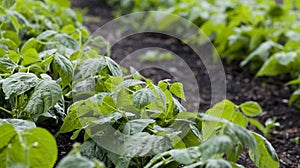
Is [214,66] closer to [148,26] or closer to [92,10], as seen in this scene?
[148,26]

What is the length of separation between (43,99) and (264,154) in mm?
639

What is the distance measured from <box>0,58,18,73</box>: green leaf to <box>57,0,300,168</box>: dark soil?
0.99ft

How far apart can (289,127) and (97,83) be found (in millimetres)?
1230

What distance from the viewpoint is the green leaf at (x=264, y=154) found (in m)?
1.41

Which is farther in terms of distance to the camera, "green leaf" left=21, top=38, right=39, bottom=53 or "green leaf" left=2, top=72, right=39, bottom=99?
"green leaf" left=21, top=38, right=39, bottom=53

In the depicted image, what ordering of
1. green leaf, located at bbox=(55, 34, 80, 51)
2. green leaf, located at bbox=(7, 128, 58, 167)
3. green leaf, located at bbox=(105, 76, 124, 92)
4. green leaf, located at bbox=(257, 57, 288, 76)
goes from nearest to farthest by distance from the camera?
green leaf, located at bbox=(7, 128, 58, 167) → green leaf, located at bbox=(105, 76, 124, 92) → green leaf, located at bbox=(55, 34, 80, 51) → green leaf, located at bbox=(257, 57, 288, 76)

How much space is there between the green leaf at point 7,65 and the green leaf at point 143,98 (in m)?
0.48

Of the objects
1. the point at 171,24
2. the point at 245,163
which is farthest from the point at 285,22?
the point at 245,163

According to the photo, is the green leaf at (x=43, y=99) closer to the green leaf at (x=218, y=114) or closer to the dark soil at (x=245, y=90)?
the dark soil at (x=245, y=90)

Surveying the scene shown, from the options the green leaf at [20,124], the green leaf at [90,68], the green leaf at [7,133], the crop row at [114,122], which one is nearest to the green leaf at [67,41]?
the crop row at [114,122]

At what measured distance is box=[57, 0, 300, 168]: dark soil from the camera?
7.35 ft

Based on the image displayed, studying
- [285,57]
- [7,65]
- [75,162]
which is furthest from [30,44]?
[285,57]

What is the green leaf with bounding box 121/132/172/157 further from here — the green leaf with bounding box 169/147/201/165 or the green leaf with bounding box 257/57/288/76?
the green leaf with bounding box 257/57/288/76

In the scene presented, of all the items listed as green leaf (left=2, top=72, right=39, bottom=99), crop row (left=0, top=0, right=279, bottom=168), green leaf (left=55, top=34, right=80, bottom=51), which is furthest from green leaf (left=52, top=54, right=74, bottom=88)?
green leaf (left=55, top=34, right=80, bottom=51)
